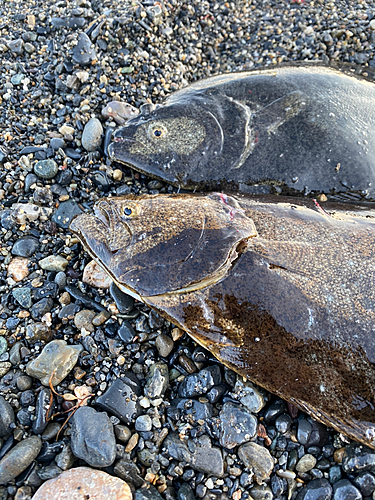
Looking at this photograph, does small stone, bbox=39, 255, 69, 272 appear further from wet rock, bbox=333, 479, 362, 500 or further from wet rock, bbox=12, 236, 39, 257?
wet rock, bbox=333, 479, 362, 500

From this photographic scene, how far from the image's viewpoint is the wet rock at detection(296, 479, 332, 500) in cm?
261

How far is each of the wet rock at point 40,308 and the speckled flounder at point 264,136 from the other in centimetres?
168

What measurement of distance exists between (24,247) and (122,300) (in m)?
1.12

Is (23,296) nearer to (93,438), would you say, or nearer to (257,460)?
(93,438)

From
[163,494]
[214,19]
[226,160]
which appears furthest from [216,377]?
[214,19]

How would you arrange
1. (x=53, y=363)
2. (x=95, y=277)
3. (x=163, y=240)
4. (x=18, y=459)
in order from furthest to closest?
(x=95, y=277) < (x=53, y=363) < (x=163, y=240) < (x=18, y=459)

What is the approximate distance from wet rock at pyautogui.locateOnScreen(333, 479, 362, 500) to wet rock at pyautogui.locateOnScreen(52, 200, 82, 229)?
319 centimetres

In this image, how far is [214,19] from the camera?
5.32 metres

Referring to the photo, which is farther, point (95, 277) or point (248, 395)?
point (95, 277)

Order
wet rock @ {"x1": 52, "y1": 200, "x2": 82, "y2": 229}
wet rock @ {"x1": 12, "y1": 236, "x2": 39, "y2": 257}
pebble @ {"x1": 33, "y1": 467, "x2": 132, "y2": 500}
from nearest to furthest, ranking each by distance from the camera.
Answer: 1. pebble @ {"x1": 33, "y1": 467, "x2": 132, "y2": 500}
2. wet rock @ {"x1": 12, "y1": 236, "x2": 39, "y2": 257}
3. wet rock @ {"x1": 52, "y1": 200, "x2": 82, "y2": 229}

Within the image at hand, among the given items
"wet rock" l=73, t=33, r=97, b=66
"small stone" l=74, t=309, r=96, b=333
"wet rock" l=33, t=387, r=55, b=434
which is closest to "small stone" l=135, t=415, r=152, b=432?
"wet rock" l=33, t=387, r=55, b=434

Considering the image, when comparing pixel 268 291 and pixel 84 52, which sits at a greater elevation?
pixel 84 52

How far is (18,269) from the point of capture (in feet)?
11.0

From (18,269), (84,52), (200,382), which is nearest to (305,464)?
(200,382)
